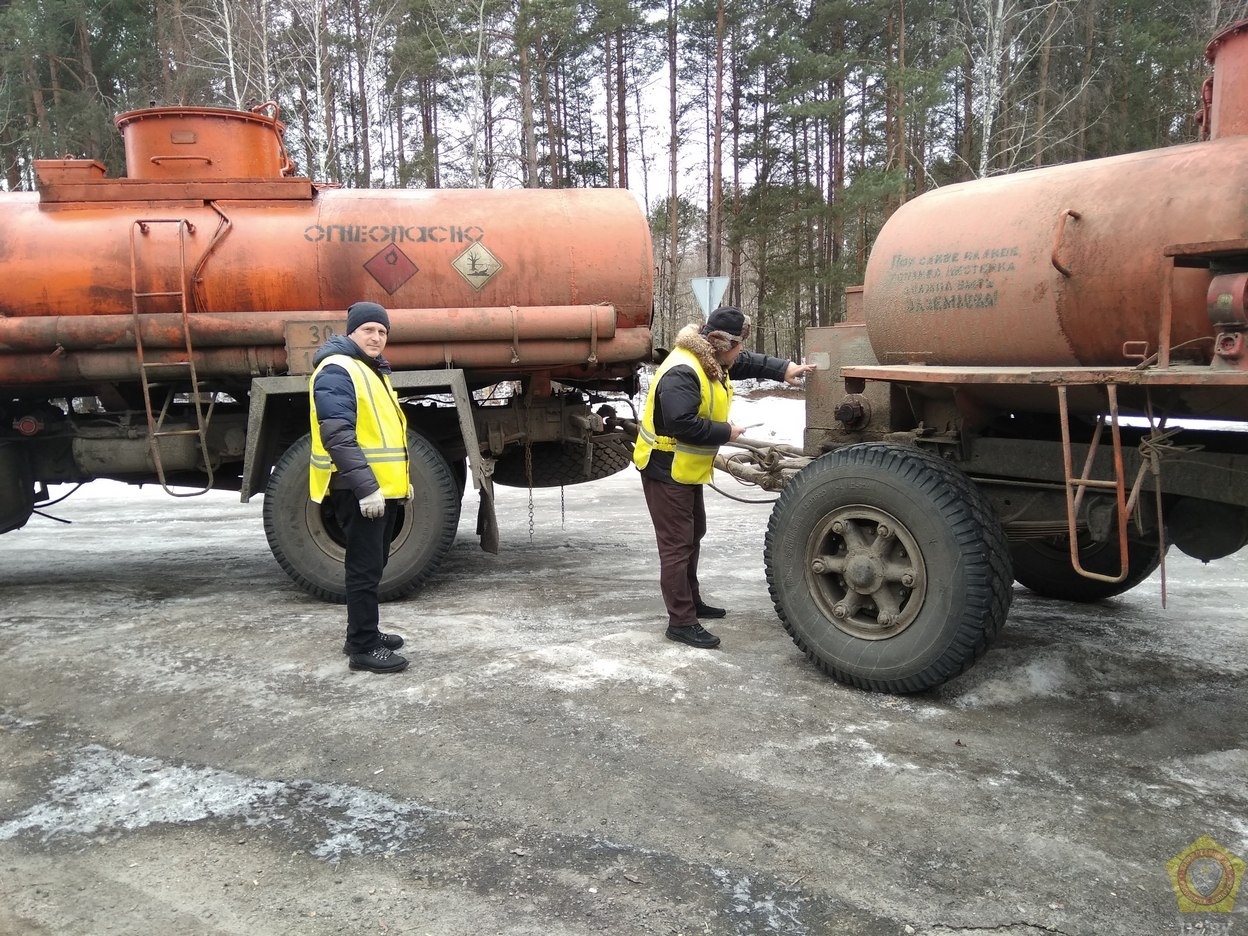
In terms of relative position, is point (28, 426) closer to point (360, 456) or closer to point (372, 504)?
point (360, 456)

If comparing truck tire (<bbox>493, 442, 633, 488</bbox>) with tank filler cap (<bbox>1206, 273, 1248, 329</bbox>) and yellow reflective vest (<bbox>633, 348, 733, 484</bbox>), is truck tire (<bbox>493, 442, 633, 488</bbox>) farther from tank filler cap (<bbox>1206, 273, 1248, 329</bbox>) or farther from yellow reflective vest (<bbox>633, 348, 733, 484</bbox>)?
tank filler cap (<bbox>1206, 273, 1248, 329</bbox>)

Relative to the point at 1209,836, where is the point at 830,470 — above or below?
above

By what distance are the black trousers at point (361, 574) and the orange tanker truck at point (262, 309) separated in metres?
1.11

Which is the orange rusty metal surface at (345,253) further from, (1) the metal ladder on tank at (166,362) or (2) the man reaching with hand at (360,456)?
(2) the man reaching with hand at (360,456)

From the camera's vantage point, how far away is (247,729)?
3457 mm

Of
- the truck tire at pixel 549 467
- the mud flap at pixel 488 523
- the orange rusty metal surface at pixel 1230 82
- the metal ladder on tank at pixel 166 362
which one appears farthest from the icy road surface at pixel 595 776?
the orange rusty metal surface at pixel 1230 82

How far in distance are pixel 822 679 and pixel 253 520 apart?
633cm

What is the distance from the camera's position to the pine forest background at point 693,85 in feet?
60.0

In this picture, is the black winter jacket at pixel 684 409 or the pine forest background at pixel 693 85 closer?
the black winter jacket at pixel 684 409

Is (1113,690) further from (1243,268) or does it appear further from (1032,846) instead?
(1243,268)

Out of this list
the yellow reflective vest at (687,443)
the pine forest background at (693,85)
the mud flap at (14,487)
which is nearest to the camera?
the yellow reflective vest at (687,443)

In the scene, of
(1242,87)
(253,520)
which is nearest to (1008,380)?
(1242,87)

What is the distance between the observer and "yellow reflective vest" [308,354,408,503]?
411cm

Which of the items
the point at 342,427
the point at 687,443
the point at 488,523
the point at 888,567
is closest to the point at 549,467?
the point at 488,523
